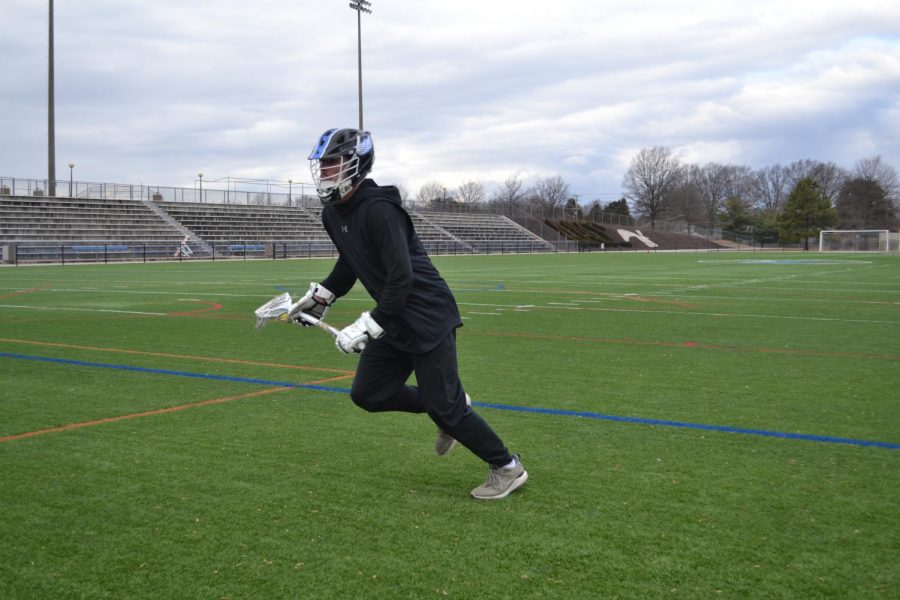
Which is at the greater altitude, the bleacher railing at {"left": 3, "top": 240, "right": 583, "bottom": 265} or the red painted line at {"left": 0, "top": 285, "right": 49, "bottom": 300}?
the bleacher railing at {"left": 3, "top": 240, "right": 583, "bottom": 265}

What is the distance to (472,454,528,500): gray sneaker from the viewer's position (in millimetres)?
4625

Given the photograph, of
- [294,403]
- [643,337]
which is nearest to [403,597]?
[294,403]

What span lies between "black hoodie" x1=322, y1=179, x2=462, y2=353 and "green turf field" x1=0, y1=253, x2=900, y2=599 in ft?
2.95

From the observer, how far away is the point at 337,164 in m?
4.51

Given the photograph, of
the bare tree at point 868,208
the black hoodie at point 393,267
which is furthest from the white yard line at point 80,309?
the bare tree at point 868,208

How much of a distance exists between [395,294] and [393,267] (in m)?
0.13

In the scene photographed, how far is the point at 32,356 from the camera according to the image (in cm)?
966

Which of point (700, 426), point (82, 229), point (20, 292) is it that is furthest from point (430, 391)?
point (82, 229)

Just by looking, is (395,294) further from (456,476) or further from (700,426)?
(700,426)

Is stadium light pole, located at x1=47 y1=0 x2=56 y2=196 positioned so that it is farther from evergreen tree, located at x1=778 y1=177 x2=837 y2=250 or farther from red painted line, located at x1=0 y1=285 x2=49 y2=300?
evergreen tree, located at x1=778 y1=177 x2=837 y2=250

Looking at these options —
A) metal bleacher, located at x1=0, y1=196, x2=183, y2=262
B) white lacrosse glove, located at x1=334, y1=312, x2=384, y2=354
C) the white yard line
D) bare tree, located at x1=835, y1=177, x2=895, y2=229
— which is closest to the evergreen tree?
bare tree, located at x1=835, y1=177, x2=895, y2=229

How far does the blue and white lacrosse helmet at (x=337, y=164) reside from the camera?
451 cm

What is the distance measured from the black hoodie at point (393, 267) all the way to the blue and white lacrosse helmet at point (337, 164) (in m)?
0.08

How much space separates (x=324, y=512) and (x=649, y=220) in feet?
381
